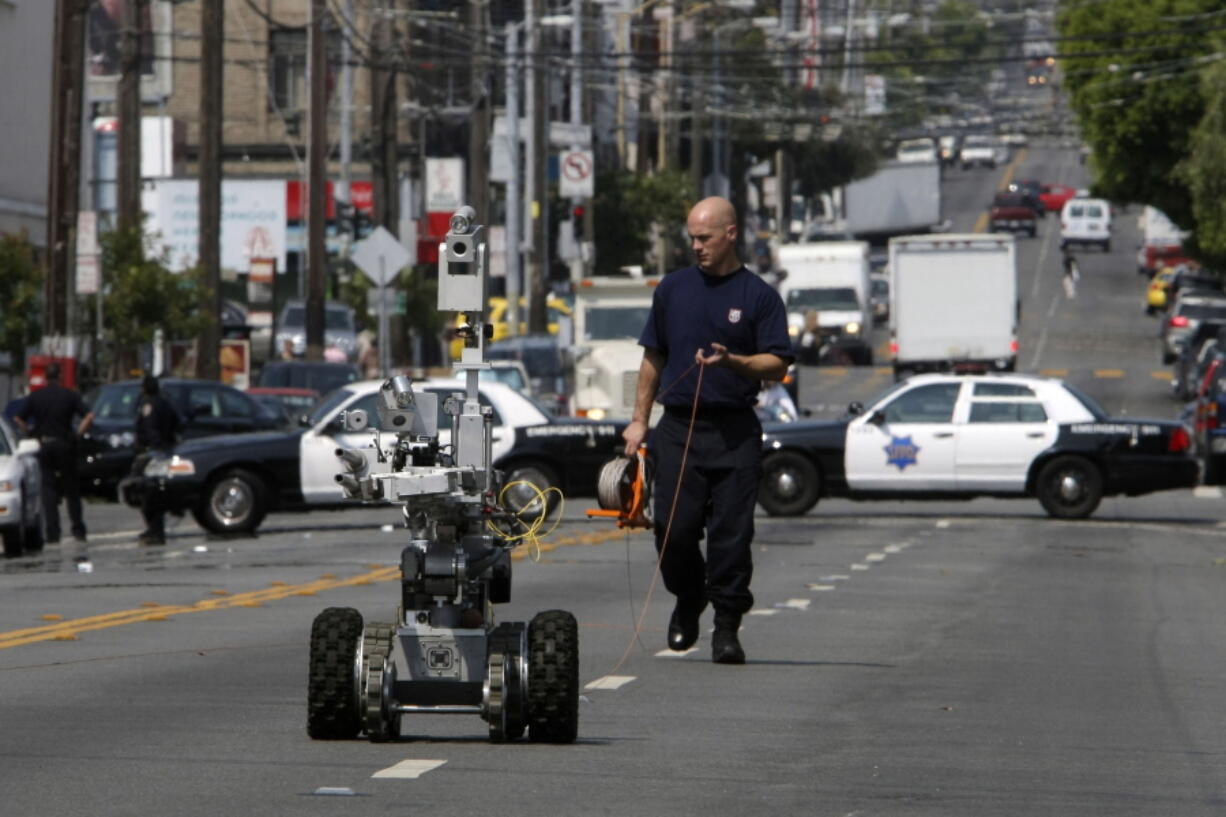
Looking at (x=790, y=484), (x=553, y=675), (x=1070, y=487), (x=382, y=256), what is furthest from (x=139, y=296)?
(x=553, y=675)

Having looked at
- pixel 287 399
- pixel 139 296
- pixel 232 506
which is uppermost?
pixel 139 296

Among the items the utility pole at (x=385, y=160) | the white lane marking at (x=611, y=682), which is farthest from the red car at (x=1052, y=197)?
the white lane marking at (x=611, y=682)

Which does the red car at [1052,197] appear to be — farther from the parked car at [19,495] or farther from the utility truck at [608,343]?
the parked car at [19,495]

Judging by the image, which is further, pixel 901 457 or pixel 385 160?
pixel 385 160

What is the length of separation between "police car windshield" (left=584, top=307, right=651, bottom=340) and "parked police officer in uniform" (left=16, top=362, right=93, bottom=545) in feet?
52.4

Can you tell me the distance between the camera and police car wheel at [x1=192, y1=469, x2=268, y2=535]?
26.2m

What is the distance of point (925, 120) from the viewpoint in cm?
13338

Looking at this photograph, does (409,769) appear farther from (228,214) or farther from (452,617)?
(228,214)

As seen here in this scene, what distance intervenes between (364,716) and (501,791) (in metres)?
0.95

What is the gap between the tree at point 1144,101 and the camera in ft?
214

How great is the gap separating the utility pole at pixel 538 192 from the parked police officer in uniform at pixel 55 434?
93.5 feet

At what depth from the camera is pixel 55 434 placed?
83.4 ft

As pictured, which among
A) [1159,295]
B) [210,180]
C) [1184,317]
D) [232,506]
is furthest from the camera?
[1159,295]

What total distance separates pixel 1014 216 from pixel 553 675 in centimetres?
10891
